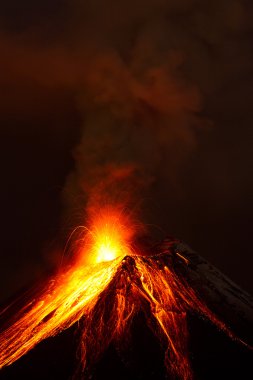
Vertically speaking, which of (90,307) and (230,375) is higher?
(90,307)

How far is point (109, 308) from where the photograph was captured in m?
17.9

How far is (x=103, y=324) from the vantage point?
1722cm

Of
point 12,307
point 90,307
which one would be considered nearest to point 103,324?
point 90,307

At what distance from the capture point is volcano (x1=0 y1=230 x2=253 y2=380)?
15.6 metres

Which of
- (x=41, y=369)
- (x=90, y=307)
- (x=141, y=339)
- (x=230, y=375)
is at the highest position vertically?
(x=90, y=307)

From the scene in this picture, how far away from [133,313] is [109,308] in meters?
0.92

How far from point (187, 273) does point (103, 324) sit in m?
5.30

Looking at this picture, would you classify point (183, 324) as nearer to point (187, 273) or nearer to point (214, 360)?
point (214, 360)

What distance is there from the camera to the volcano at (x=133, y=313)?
614 inches

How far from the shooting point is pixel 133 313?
57.2ft

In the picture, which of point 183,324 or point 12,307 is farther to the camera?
point 12,307

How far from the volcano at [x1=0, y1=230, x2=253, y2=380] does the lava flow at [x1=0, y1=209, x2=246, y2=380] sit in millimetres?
31

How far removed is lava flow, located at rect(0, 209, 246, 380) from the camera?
53.3ft

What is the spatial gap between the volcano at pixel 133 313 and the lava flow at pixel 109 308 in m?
0.03
